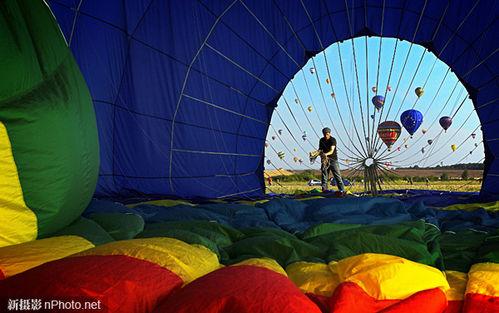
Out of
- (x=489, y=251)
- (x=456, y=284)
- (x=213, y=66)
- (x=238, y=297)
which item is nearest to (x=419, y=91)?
(x=213, y=66)

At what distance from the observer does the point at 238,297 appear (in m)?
0.86

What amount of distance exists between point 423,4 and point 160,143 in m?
4.23

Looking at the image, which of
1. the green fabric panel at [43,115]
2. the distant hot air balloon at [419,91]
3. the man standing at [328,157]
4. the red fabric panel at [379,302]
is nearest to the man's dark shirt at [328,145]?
the man standing at [328,157]

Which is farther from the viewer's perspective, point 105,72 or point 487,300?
point 105,72

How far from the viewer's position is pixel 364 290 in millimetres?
1140

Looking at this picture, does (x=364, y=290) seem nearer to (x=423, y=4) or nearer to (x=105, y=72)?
(x=105, y=72)

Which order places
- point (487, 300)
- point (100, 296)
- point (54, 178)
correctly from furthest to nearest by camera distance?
point (54, 178) < point (487, 300) < point (100, 296)

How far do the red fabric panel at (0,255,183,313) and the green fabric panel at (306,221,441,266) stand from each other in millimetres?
743

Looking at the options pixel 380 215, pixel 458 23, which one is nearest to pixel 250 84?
pixel 458 23

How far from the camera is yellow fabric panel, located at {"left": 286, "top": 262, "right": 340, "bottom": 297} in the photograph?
3.98 ft

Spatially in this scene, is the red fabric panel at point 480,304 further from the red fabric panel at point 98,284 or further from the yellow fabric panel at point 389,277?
the red fabric panel at point 98,284

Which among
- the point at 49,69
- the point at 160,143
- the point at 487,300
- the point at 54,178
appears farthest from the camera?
the point at 160,143

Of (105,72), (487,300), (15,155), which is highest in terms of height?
(105,72)

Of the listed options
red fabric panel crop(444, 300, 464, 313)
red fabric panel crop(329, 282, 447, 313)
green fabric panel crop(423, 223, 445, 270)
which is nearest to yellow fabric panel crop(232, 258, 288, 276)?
red fabric panel crop(329, 282, 447, 313)
